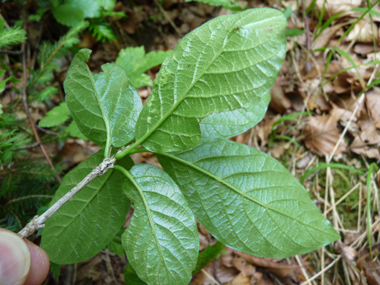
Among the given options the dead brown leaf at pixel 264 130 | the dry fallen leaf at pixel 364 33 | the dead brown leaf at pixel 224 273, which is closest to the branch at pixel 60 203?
the dead brown leaf at pixel 224 273

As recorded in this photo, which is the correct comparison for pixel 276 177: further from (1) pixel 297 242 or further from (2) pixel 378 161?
(2) pixel 378 161

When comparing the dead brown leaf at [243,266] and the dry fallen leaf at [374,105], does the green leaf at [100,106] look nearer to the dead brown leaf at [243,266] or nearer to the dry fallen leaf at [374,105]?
the dead brown leaf at [243,266]

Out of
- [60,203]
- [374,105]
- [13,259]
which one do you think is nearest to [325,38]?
[374,105]

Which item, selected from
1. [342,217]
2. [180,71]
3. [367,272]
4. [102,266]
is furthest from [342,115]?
[102,266]

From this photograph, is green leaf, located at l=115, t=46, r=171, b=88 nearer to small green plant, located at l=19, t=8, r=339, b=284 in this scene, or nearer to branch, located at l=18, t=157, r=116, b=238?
small green plant, located at l=19, t=8, r=339, b=284

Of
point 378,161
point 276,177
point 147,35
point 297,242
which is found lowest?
point 378,161

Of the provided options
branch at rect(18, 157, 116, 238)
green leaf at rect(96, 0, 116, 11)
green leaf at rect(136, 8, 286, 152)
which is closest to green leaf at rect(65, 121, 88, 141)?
branch at rect(18, 157, 116, 238)

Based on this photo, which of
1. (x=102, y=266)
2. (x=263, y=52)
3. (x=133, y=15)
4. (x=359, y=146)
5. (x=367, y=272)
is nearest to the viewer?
(x=263, y=52)
